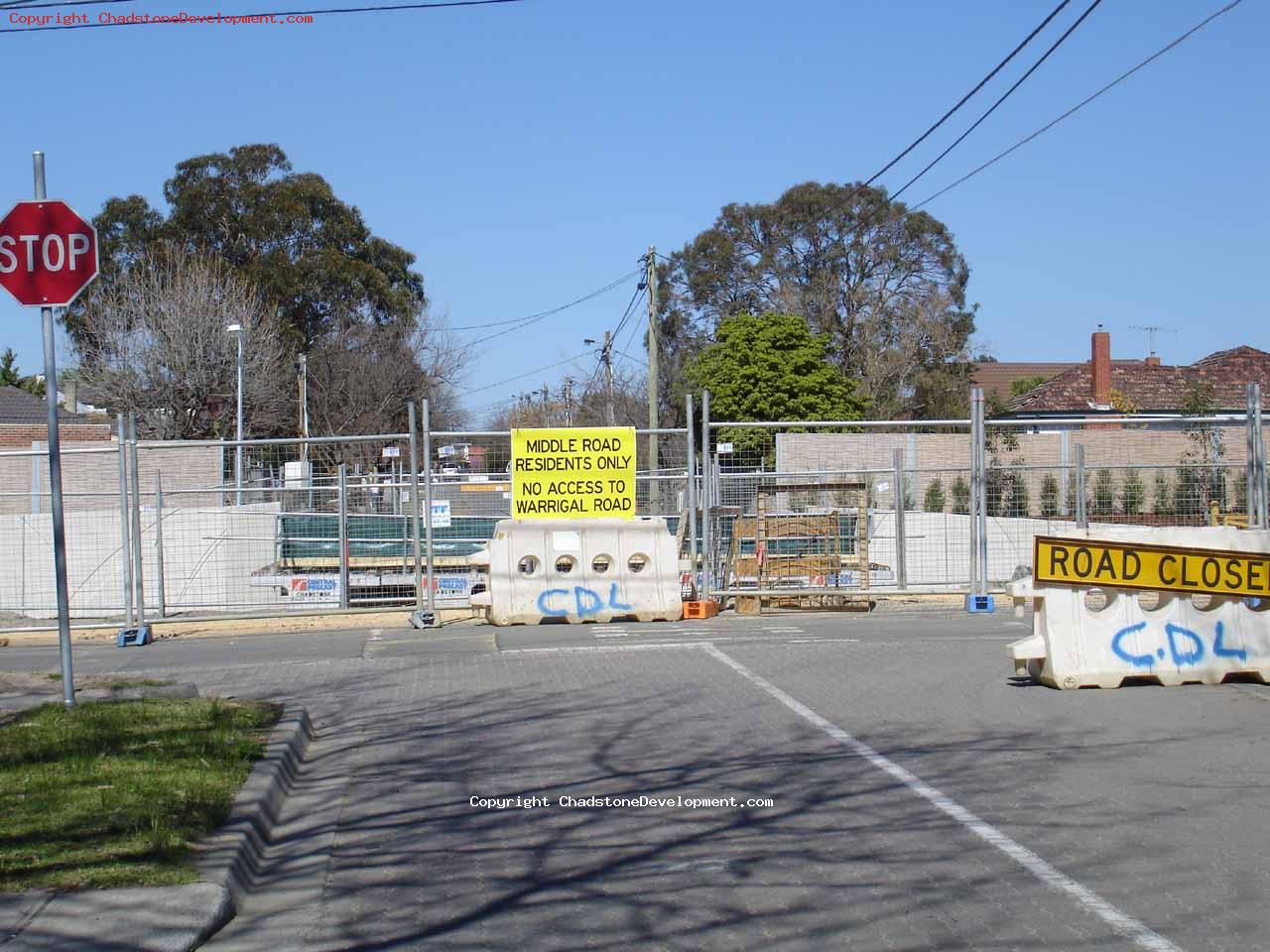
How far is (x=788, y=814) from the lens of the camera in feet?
21.9

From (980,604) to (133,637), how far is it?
10.1 metres

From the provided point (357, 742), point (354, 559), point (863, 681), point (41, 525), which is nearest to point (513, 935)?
point (357, 742)

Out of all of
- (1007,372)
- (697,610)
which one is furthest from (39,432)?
(1007,372)

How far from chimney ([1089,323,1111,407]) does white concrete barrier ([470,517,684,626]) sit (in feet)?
119

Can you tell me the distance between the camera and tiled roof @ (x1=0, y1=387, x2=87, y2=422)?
154 ft

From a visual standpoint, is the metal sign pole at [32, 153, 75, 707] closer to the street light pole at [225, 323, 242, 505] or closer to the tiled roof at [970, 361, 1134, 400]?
the street light pole at [225, 323, 242, 505]

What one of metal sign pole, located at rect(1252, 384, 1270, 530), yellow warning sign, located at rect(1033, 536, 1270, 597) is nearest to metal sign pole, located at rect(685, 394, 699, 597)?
yellow warning sign, located at rect(1033, 536, 1270, 597)

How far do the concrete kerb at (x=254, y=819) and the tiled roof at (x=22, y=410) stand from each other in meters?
40.1

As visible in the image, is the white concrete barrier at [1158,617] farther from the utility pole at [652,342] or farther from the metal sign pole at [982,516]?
the utility pole at [652,342]

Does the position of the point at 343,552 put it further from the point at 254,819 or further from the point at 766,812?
the point at 766,812

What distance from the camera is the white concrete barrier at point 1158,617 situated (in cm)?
1014

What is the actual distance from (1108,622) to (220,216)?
47383 mm

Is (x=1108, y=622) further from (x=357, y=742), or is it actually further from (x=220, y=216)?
(x=220, y=216)

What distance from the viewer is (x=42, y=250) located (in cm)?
937
